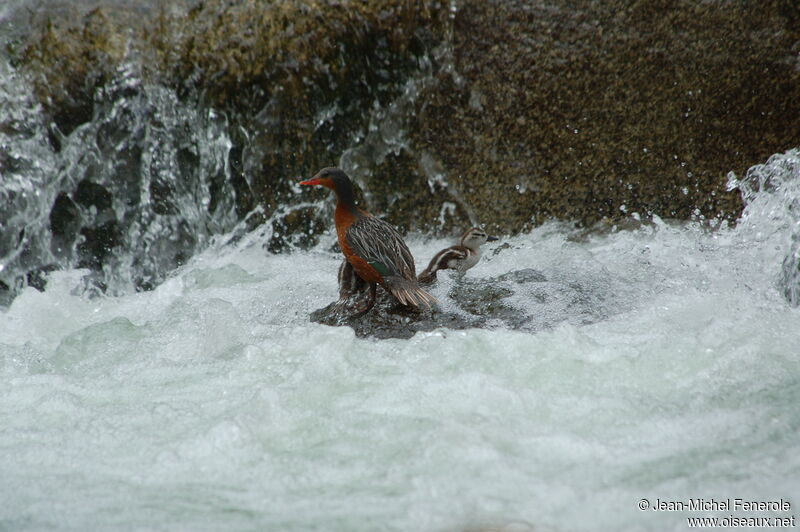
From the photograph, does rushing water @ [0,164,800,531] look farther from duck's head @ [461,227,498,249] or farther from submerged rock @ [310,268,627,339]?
duck's head @ [461,227,498,249]

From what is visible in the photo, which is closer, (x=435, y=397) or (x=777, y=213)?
(x=435, y=397)

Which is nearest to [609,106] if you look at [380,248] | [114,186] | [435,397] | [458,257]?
[458,257]

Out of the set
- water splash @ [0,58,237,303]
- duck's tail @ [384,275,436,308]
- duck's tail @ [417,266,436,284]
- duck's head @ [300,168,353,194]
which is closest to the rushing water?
duck's tail @ [384,275,436,308]

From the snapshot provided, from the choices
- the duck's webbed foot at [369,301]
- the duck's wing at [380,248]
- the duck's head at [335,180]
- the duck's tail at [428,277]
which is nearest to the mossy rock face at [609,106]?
the duck's tail at [428,277]

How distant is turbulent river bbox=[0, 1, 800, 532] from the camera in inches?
114

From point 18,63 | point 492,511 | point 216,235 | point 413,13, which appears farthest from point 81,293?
point 492,511

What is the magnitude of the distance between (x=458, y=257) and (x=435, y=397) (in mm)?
1647

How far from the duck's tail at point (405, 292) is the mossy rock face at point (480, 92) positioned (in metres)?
2.18

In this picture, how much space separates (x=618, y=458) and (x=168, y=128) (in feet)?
14.7

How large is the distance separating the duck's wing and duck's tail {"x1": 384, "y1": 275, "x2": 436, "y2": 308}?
0.11ft

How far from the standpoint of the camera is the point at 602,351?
3.93m

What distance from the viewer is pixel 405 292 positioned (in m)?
4.46

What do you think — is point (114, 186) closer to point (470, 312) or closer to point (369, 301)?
point (369, 301)

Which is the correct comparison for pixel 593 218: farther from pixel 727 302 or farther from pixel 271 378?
pixel 271 378
